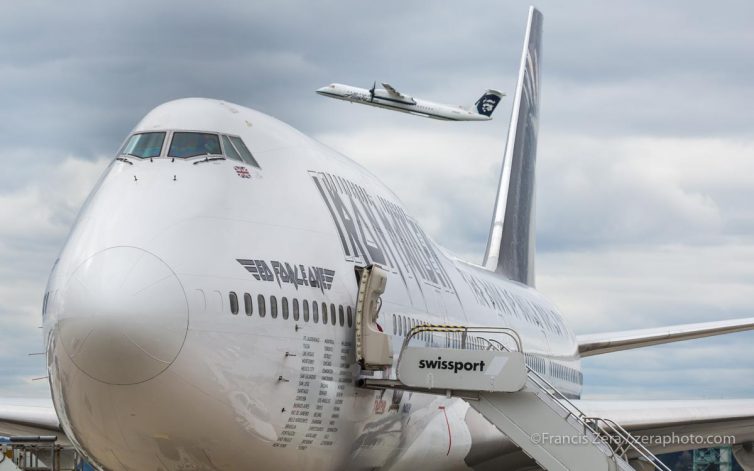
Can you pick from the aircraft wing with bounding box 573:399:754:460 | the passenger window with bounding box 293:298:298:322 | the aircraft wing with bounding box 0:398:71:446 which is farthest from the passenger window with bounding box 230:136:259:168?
the aircraft wing with bounding box 573:399:754:460

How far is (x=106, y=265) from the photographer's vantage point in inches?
436

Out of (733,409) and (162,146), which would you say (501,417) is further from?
(733,409)

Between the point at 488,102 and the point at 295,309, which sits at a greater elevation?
the point at 488,102

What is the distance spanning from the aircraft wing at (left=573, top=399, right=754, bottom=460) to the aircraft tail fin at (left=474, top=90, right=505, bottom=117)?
7909cm

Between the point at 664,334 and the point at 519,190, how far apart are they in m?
9.48

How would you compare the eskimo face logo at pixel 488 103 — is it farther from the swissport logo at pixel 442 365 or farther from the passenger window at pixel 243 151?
the passenger window at pixel 243 151

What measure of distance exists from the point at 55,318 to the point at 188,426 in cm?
158

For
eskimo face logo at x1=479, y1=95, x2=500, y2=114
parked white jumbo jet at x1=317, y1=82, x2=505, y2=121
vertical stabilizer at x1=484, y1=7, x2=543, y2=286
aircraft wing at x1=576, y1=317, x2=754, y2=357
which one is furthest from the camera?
eskimo face logo at x1=479, y1=95, x2=500, y2=114

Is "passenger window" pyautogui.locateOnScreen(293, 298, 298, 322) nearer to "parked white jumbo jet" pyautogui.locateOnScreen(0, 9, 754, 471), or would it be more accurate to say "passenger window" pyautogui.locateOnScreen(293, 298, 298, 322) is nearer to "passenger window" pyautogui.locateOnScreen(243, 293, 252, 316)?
"parked white jumbo jet" pyautogui.locateOnScreen(0, 9, 754, 471)

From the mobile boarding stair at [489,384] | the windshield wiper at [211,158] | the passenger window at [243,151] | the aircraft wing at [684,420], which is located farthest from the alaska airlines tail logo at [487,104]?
the windshield wiper at [211,158]

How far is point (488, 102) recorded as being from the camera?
103938 millimetres

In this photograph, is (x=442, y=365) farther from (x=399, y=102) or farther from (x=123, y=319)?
(x=399, y=102)

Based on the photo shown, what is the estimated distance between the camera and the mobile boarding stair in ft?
44.7

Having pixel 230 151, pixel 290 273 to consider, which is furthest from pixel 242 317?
pixel 230 151
